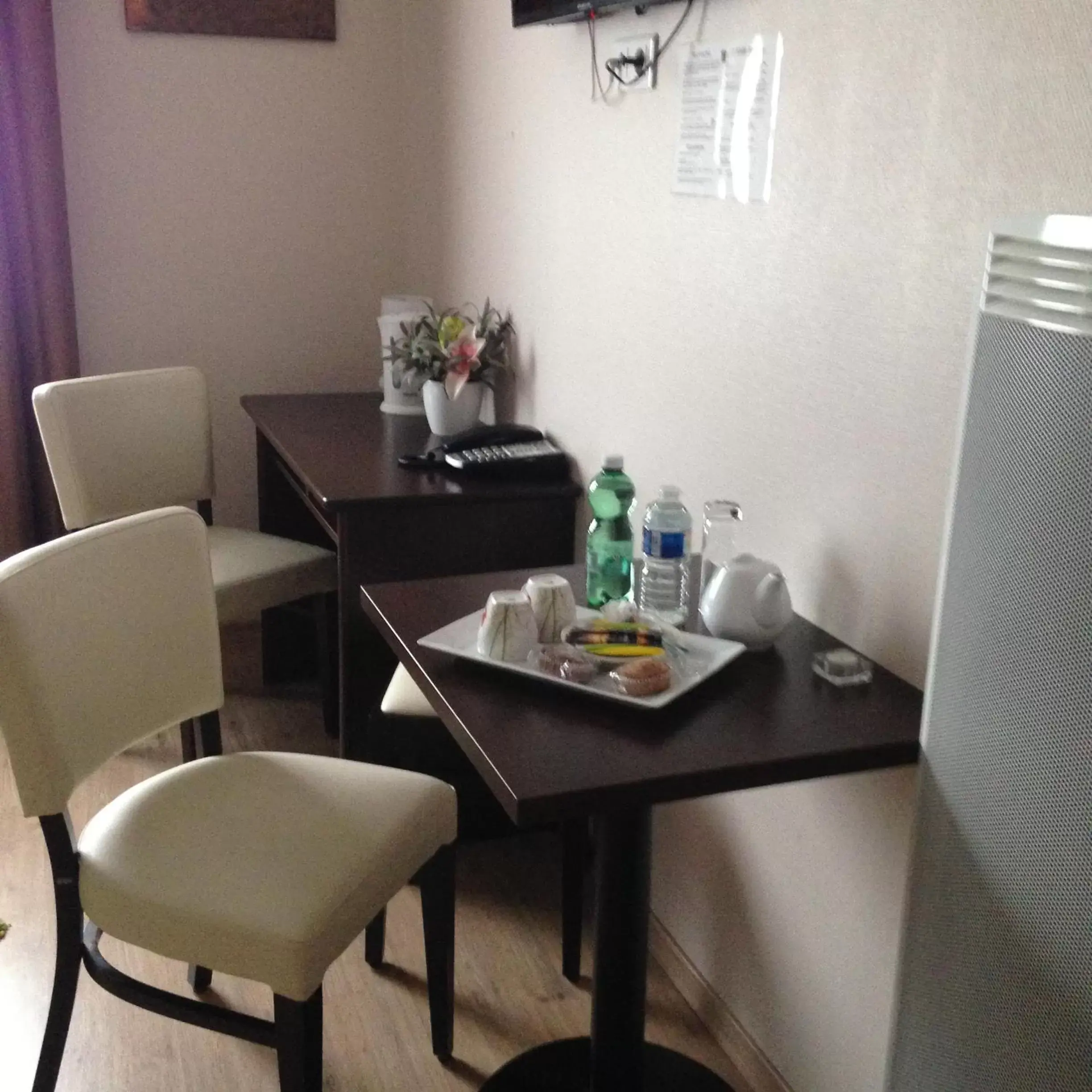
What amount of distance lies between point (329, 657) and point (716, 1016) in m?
1.36

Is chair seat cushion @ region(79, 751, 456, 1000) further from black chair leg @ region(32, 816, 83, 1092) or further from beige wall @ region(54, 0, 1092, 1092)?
beige wall @ region(54, 0, 1092, 1092)

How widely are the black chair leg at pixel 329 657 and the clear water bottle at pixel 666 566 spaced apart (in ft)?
4.62

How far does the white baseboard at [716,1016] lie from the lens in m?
1.85

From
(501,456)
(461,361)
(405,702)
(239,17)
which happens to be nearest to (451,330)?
(461,361)

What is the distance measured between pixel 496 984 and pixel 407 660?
0.87 m

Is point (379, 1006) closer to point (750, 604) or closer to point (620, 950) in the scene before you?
point (620, 950)

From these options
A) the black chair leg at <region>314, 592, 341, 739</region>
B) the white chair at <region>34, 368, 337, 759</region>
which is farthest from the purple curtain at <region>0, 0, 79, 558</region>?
the black chair leg at <region>314, 592, 341, 739</region>

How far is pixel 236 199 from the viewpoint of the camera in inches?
134

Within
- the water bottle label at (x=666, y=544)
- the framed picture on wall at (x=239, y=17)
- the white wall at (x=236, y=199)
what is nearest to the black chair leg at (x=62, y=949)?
the water bottle label at (x=666, y=544)

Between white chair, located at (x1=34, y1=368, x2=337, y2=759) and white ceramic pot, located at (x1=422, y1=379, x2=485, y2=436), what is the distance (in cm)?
43

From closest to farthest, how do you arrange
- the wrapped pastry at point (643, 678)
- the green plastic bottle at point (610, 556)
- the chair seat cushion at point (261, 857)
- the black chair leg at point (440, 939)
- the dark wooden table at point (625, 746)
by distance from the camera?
the dark wooden table at point (625, 746)
the wrapped pastry at point (643, 678)
the chair seat cushion at point (261, 857)
the green plastic bottle at point (610, 556)
the black chair leg at point (440, 939)

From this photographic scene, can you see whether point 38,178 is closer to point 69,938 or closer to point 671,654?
point 69,938

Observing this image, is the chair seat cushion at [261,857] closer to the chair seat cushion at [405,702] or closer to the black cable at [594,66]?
the chair seat cushion at [405,702]

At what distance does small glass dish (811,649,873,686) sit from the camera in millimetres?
1438
